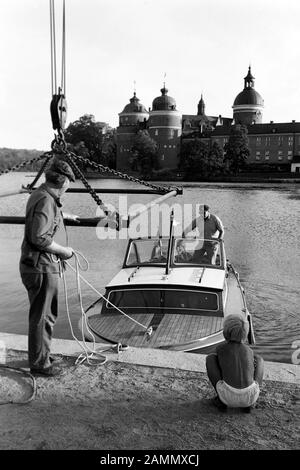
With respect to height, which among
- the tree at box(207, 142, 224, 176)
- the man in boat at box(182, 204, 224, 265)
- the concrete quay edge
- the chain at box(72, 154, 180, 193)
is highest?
the tree at box(207, 142, 224, 176)

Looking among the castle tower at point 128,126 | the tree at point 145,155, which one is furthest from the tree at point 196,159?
the castle tower at point 128,126

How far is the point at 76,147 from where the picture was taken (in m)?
121

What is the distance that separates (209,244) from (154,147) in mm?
116475

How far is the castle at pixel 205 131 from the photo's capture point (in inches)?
4988

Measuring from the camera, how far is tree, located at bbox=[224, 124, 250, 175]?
111938 mm

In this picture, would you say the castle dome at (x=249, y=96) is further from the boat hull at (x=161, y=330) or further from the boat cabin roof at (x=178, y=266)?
the boat hull at (x=161, y=330)

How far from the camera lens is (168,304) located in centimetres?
916

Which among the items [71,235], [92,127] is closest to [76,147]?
[92,127]

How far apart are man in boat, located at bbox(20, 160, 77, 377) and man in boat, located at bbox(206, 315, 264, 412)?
1.71 metres

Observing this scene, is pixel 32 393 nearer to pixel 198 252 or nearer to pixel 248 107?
pixel 198 252

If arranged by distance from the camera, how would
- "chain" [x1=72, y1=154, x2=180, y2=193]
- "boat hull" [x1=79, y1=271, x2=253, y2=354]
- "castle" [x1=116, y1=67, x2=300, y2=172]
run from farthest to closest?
"castle" [x1=116, y1=67, x2=300, y2=172] < "boat hull" [x1=79, y1=271, x2=253, y2=354] < "chain" [x1=72, y1=154, x2=180, y2=193]

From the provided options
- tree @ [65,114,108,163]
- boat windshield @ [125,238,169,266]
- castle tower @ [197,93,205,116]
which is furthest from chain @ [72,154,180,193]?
castle tower @ [197,93,205,116]

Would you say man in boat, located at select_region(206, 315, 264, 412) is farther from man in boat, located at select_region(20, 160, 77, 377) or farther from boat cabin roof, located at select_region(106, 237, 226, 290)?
boat cabin roof, located at select_region(106, 237, 226, 290)

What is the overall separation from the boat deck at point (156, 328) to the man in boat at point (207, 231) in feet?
7.27
